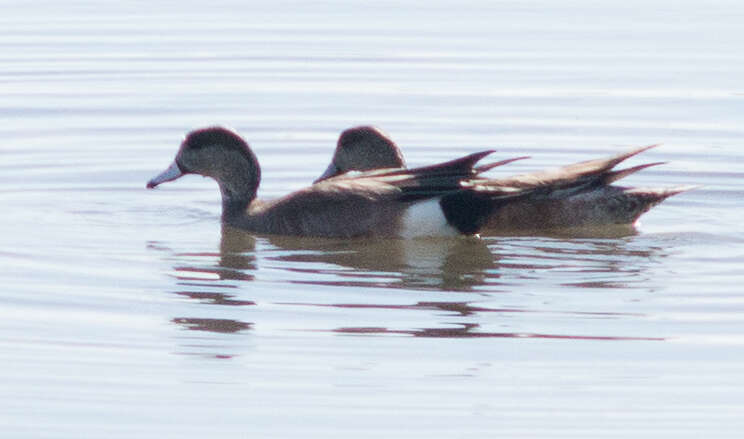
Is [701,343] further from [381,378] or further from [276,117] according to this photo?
[276,117]

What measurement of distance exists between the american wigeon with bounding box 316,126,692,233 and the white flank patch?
298 millimetres

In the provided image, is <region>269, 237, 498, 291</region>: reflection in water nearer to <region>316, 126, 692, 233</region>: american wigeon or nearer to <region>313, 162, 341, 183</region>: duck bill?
<region>316, 126, 692, 233</region>: american wigeon

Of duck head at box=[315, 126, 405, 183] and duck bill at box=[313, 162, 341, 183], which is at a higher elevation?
duck head at box=[315, 126, 405, 183]

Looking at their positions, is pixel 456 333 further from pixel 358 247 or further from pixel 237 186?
pixel 237 186

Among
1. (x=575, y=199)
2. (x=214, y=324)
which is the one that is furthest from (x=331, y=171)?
(x=214, y=324)

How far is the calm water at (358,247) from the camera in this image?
23.1ft

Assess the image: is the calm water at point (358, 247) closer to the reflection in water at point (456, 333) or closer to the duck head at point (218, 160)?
the reflection in water at point (456, 333)

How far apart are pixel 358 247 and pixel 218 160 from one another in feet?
4.67

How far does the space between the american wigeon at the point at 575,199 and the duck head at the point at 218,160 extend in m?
1.52

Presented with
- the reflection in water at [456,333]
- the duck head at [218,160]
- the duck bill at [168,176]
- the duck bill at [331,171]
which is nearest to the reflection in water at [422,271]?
the reflection in water at [456,333]

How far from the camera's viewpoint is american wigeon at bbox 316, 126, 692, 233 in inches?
426

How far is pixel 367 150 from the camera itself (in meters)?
12.0

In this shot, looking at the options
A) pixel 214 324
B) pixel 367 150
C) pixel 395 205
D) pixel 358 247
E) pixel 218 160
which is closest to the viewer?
pixel 214 324

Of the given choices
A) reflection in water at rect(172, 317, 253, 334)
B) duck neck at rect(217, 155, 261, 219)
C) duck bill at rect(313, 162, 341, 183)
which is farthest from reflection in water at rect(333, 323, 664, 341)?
duck bill at rect(313, 162, 341, 183)
